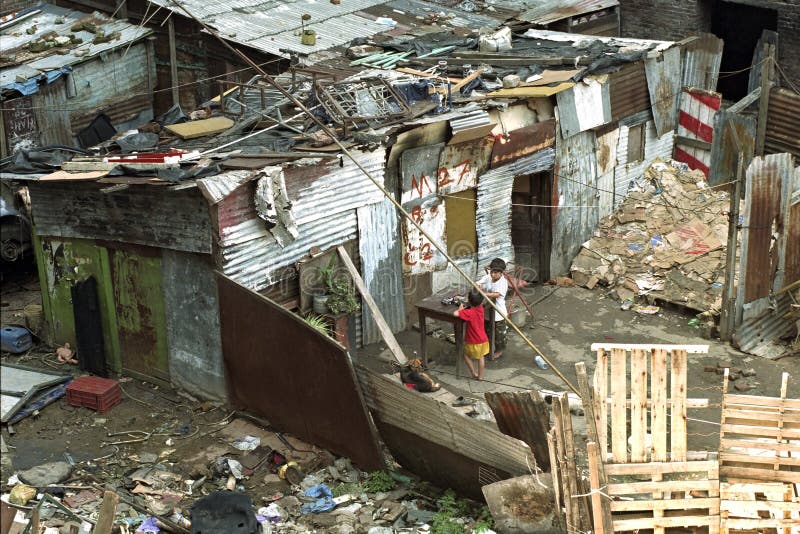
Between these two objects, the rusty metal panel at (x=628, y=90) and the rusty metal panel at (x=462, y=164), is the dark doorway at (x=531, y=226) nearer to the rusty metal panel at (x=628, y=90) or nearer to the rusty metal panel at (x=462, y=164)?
the rusty metal panel at (x=462, y=164)

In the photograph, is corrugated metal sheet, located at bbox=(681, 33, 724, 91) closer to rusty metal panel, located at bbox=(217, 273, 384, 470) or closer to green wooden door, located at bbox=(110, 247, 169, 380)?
rusty metal panel, located at bbox=(217, 273, 384, 470)

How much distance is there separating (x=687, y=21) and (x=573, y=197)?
19.2ft

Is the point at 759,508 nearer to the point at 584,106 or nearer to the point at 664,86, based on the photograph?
the point at 584,106

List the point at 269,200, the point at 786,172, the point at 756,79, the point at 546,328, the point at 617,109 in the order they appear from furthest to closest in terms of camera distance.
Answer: the point at 756,79 < the point at 617,109 < the point at 546,328 < the point at 786,172 < the point at 269,200

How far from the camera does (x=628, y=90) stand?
16.8m

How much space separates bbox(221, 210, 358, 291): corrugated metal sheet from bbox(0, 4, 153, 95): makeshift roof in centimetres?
612

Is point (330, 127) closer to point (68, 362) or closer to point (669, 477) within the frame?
point (68, 362)

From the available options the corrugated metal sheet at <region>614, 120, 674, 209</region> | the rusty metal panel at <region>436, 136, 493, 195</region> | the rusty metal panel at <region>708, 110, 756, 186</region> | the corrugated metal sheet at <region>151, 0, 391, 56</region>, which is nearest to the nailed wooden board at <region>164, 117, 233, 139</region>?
the corrugated metal sheet at <region>151, 0, 391, 56</region>

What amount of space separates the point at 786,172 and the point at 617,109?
12.7 ft

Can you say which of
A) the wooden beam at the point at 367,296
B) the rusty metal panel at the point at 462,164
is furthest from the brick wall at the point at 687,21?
the wooden beam at the point at 367,296

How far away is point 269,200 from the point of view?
12016mm

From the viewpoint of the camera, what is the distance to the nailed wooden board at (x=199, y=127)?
13438mm

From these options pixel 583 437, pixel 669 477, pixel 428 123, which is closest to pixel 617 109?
pixel 428 123

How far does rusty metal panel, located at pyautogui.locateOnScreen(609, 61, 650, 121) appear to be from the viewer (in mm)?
16500
